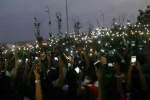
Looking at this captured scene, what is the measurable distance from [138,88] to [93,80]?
5.95ft

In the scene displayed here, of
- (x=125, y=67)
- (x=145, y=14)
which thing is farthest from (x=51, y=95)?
(x=145, y=14)

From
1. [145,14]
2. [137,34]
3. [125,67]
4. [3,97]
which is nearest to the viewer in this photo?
[3,97]

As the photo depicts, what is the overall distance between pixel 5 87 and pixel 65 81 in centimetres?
213

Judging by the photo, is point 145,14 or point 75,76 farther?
point 145,14

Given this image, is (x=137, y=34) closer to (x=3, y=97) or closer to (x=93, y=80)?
(x=93, y=80)

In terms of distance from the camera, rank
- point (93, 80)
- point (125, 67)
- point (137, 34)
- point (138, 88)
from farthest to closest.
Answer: point (137, 34) → point (125, 67) → point (93, 80) → point (138, 88)

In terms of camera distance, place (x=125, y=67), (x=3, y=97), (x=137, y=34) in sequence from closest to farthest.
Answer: (x=3, y=97)
(x=125, y=67)
(x=137, y=34)

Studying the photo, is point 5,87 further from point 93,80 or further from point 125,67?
point 125,67

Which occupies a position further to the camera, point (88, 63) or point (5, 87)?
point (88, 63)

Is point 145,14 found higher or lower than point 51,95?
higher

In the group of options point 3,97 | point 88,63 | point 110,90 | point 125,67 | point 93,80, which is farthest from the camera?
point 88,63

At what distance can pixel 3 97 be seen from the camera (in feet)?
31.7

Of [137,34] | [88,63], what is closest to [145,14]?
[137,34]

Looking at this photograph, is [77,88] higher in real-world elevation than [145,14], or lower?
lower
